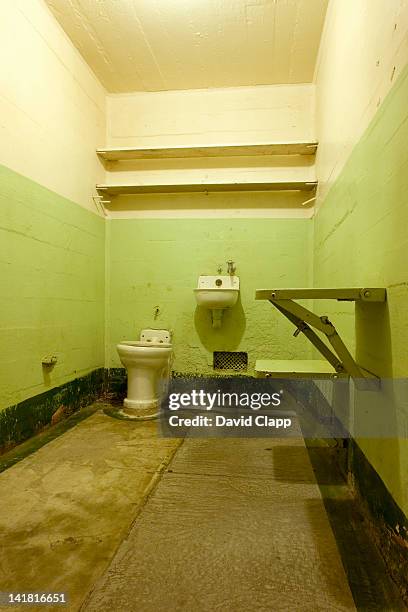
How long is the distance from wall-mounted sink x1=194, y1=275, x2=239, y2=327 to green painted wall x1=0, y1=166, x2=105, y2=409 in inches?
38.6

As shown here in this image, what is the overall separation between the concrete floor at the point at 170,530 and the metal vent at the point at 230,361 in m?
1.22

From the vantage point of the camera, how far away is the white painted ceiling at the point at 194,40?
97.7 inches

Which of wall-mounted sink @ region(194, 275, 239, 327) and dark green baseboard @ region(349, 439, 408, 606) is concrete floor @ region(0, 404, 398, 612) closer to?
dark green baseboard @ region(349, 439, 408, 606)

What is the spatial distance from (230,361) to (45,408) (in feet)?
5.32

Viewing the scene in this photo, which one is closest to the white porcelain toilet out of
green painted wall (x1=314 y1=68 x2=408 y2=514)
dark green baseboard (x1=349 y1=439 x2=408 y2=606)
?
green painted wall (x1=314 y1=68 x2=408 y2=514)

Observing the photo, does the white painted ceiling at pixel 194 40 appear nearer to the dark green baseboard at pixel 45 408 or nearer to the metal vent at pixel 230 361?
the metal vent at pixel 230 361

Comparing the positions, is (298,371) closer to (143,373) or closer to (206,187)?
(143,373)

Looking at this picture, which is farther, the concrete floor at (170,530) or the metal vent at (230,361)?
the metal vent at (230,361)

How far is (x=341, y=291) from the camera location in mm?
1328

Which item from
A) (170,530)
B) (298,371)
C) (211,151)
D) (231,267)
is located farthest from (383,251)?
(211,151)

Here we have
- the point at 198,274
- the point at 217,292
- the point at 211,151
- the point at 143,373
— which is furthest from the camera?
the point at 198,274

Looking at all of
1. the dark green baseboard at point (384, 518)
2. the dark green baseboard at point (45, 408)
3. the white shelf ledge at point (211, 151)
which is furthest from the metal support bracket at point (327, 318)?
the white shelf ledge at point (211, 151)

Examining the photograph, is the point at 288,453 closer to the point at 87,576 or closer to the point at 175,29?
the point at 87,576

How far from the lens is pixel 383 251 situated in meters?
1.30
